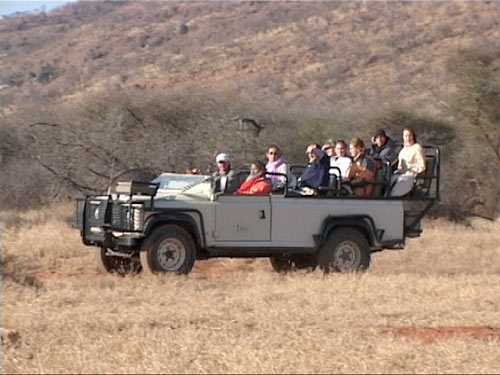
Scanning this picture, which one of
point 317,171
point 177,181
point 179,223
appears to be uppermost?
point 317,171

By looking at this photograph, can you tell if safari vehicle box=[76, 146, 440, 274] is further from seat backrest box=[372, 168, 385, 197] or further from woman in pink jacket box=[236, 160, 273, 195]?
woman in pink jacket box=[236, 160, 273, 195]

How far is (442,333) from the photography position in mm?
9203

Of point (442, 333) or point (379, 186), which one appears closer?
point (442, 333)

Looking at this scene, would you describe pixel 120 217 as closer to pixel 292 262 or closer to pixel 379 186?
pixel 292 262

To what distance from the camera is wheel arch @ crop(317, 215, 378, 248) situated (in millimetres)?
13797

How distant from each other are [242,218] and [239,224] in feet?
0.27

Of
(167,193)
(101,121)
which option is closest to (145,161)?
(101,121)

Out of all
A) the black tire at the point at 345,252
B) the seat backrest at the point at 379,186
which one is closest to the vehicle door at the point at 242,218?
the black tire at the point at 345,252

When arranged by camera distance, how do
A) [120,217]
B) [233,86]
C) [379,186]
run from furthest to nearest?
[233,86], [379,186], [120,217]

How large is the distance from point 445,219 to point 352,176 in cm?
1000

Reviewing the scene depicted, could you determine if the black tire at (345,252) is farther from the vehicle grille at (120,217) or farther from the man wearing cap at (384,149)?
the vehicle grille at (120,217)

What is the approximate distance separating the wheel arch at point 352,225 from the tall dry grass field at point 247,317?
19.9 inches

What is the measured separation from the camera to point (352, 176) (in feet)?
46.5

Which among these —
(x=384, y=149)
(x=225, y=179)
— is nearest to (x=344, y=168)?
(x=384, y=149)
